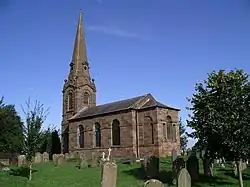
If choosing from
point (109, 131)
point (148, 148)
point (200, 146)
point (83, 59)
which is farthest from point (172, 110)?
point (200, 146)

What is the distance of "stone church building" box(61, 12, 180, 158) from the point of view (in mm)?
40438

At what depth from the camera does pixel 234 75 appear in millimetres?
17891

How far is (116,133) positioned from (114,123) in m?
1.37

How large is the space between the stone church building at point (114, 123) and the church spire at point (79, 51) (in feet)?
0.60

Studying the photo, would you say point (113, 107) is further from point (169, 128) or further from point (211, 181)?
point (211, 181)

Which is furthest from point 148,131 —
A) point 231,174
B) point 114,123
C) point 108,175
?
point 108,175

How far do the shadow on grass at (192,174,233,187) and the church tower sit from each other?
112 ft

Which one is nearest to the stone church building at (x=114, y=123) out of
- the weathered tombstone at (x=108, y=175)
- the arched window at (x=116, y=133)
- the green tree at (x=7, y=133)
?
the arched window at (x=116, y=133)

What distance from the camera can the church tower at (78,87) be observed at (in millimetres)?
53031

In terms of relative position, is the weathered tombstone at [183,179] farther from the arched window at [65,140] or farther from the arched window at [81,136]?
the arched window at [65,140]

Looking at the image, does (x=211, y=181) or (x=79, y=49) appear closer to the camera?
(x=211, y=181)

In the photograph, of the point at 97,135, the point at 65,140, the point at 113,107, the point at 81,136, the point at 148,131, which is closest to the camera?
the point at 148,131

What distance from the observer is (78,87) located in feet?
173

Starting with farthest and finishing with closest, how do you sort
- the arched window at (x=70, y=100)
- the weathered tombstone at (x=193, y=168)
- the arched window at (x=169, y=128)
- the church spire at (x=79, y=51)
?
1. the church spire at (x=79, y=51)
2. the arched window at (x=70, y=100)
3. the arched window at (x=169, y=128)
4. the weathered tombstone at (x=193, y=168)
